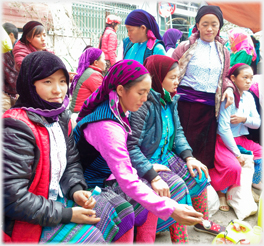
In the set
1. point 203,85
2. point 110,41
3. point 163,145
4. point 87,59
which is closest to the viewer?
point 163,145

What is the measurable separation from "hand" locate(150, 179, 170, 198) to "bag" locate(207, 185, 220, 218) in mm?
1027

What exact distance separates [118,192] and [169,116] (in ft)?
2.55

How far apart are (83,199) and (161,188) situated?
53 cm

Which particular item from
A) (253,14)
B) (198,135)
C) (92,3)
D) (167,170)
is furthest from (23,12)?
(167,170)

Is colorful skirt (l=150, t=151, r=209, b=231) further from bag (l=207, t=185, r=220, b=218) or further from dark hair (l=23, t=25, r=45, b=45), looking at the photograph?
dark hair (l=23, t=25, r=45, b=45)

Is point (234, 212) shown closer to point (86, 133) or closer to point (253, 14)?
point (86, 133)

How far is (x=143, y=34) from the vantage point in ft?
9.82

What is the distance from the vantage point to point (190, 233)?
2264mm

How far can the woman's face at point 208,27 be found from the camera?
2588mm

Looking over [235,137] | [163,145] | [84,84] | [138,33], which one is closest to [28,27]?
[84,84]

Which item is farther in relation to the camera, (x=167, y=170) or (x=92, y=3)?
(x=92, y=3)

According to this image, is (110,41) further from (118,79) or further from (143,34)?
(118,79)

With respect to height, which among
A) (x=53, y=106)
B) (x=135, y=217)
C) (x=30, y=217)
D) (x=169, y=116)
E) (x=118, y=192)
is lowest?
(x=135, y=217)

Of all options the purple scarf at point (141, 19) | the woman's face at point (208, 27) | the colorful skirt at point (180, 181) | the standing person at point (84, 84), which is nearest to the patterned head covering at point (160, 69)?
the colorful skirt at point (180, 181)
